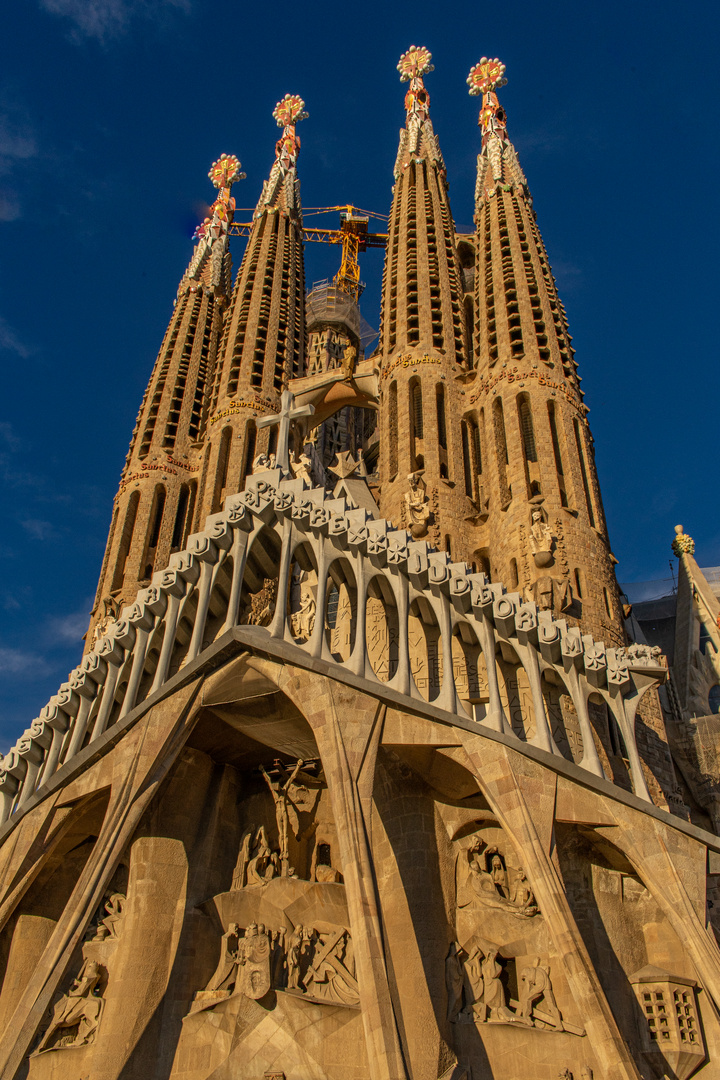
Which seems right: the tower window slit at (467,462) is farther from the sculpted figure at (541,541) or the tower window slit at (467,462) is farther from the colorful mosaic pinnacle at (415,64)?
the colorful mosaic pinnacle at (415,64)

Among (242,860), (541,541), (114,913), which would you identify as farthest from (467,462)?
(114,913)

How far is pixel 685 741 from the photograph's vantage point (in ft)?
69.4

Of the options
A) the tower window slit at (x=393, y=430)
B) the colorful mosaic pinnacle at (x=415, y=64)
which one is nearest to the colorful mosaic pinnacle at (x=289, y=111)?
the colorful mosaic pinnacle at (x=415, y=64)

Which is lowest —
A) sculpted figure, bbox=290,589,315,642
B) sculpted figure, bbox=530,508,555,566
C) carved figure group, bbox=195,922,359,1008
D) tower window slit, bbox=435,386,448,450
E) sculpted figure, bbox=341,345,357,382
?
carved figure group, bbox=195,922,359,1008

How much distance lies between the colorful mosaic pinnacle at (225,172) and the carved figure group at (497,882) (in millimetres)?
29288

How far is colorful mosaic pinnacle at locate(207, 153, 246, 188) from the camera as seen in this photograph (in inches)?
1401

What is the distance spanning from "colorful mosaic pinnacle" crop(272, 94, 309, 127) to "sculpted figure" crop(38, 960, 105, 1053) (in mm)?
32256

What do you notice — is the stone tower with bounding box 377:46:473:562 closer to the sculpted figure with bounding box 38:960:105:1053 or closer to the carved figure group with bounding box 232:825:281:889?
the carved figure group with bounding box 232:825:281:889

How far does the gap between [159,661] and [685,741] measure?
41.6ft

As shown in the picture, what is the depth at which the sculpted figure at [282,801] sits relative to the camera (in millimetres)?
14914

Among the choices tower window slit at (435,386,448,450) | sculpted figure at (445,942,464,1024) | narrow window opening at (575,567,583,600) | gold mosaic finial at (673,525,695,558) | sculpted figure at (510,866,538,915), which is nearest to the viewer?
sculpted figure at (445,942,464,1024)

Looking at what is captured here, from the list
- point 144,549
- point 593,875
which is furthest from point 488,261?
point 593,875

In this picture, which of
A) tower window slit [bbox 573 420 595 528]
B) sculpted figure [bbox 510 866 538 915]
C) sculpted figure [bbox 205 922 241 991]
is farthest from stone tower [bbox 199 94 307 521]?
sculpted figure [bbox 510 866 538 915]

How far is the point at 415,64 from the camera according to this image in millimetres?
33875
